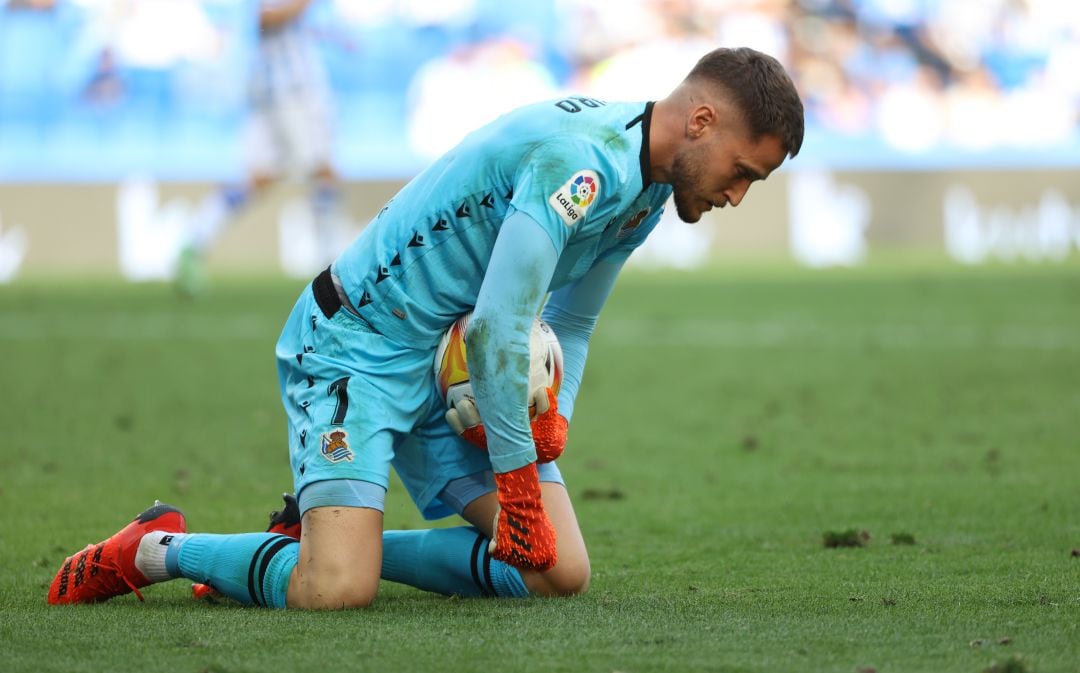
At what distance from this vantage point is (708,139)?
3848mm

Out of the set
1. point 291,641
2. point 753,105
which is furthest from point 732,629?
point 753,105

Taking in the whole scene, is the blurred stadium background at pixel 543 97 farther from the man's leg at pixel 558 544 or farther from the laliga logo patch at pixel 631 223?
the laliga logo patch at pixel 631 223

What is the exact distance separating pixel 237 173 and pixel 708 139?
1858 centimetres

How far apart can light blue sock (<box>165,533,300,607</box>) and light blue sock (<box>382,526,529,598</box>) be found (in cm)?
32

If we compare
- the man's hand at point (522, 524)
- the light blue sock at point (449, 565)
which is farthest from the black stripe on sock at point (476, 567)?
the man's hand at point (522, 524)

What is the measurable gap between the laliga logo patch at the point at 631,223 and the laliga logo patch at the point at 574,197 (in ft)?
1.16

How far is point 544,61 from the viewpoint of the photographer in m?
23.6

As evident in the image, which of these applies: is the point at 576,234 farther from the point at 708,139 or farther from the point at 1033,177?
the point at 1033,177

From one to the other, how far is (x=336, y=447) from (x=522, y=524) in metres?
0.59

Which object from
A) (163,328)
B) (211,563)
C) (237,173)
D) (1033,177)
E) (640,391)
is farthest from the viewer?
(1033,177)

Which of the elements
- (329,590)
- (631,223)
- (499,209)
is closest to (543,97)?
(631,223)

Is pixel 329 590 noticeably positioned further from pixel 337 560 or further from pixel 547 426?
pixel 547 426

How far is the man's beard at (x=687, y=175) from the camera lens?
3.87m

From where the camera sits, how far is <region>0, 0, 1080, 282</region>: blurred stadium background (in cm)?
2109
